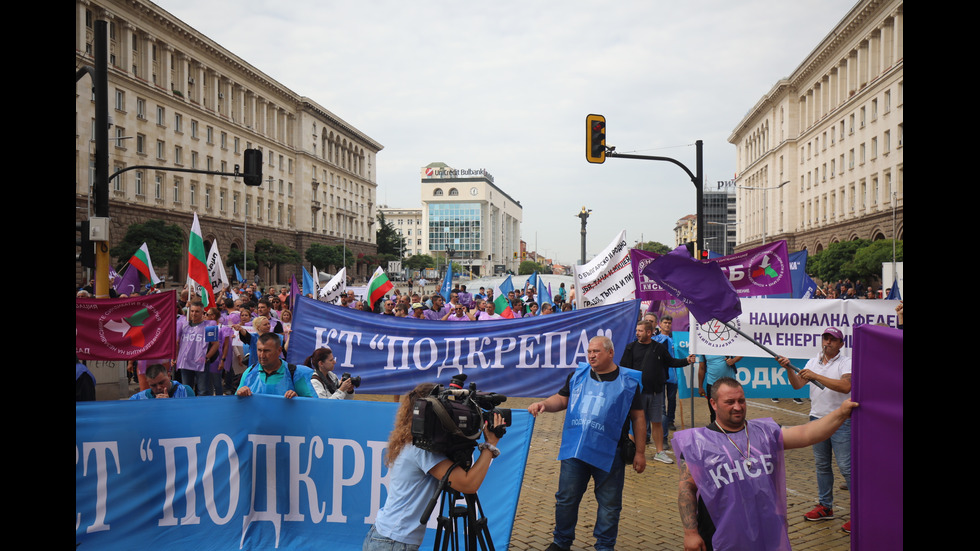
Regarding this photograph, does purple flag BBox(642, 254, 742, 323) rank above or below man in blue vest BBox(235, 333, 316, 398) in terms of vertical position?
above

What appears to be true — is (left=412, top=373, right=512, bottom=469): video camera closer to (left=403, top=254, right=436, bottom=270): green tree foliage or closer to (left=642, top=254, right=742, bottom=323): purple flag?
(left=642, top=254, right=742, bottom=323): purple flag

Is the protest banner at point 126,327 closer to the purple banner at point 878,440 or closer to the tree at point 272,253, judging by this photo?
the purple banner at point 878,440

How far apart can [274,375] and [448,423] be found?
2842 mm

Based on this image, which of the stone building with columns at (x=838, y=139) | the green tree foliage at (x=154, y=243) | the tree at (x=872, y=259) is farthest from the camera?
the stone building with columns at (x=838, y=139)

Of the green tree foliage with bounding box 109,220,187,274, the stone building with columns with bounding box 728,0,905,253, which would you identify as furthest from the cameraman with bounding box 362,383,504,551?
the stone building with columns with bounding box 728,0,905,253

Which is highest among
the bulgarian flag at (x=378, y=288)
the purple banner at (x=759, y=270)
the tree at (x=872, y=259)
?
the tree at (x=872, y=259)

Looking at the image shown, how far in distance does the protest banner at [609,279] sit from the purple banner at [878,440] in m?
7.33

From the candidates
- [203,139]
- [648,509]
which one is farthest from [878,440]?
[203,139]

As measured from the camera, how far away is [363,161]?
9781 centimetres

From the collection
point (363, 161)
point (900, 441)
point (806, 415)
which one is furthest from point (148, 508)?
point (363, 161)

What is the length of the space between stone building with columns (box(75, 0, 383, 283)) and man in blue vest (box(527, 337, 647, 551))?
3237cm

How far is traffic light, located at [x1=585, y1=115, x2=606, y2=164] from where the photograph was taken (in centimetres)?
1603

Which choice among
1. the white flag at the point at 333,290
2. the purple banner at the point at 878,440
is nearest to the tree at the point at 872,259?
the white flag at the point at 333,290

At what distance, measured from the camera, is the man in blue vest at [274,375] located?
551 cm
